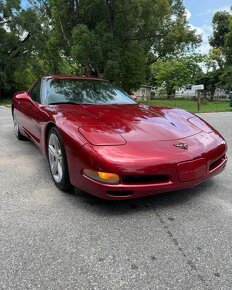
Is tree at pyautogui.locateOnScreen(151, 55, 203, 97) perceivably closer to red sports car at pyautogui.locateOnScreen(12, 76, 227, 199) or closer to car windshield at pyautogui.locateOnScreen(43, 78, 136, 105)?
car windshield at pyautogui.locateOnScreen(43, 78, 136, 105)

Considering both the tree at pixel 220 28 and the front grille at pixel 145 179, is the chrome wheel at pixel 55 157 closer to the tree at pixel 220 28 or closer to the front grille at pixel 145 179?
the front grille at pixel 145 179

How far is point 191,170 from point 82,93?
6.47 ft

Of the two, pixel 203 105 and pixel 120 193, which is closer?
pixel 120 193

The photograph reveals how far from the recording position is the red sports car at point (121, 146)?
260 cm

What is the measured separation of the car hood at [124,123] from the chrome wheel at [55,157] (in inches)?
A: 10.5

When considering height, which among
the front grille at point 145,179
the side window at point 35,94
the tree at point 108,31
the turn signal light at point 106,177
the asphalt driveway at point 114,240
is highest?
the tree at point 108,31

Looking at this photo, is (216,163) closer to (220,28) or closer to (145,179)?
(145,179)

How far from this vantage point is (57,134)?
3.20 m

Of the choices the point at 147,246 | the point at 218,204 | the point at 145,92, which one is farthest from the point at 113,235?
the point at 145,92

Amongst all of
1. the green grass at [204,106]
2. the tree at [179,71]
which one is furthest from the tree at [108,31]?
the tree at [179,71]

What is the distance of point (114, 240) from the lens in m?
2.32

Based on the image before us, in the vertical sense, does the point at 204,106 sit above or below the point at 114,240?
below

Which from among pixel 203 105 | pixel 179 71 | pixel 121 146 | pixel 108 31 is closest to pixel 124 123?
pixel 121 146

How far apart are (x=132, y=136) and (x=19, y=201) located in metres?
1.21
